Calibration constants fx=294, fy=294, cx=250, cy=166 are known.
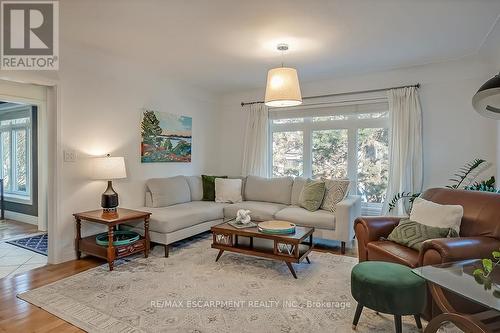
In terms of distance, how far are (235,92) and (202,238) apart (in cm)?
292

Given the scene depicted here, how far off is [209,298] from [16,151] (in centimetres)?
544

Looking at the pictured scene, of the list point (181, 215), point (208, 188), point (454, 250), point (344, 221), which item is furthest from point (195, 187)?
point (454, 250)

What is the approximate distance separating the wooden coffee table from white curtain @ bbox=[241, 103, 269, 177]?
218 centimetres

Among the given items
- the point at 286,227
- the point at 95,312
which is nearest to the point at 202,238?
the point at 286,227

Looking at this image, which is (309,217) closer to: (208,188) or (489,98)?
(208,188)

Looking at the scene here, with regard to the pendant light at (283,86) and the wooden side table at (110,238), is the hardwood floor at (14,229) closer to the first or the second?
the wooden side table at (110,238)

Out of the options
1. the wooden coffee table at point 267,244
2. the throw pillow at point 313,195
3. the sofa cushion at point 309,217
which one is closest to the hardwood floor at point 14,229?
the wooden coffee table at point 267,244

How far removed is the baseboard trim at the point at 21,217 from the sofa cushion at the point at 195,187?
279 cm

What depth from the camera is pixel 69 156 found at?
336cm

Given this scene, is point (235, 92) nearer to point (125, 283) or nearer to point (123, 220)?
point (123, 220)

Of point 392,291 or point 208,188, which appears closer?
point 392,291

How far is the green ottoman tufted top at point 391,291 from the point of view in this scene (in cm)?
182
